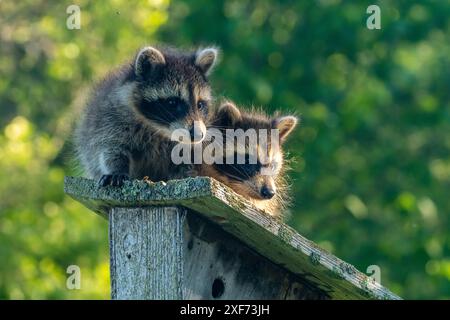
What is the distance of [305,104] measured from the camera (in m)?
16.9

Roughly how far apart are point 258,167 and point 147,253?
2030 millimetres

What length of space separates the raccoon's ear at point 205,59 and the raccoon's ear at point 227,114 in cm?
64

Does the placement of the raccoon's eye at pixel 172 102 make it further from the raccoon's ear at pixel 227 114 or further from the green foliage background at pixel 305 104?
the green foliage background at pixel 305 104

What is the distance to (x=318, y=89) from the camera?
17.3 metres

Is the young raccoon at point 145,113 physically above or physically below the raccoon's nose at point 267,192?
above

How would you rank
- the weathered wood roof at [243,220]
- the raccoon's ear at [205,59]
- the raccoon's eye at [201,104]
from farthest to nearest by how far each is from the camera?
1. the raccoon's ear at [205,59]
2. the raccoon's eye at [201,104]
3. the weathered wood roof at [243,220]

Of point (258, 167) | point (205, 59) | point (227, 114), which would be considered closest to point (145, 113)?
point (227, 114)

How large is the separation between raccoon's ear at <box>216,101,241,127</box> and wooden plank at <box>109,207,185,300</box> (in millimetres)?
1934

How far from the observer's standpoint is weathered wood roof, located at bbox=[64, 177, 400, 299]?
5.43m

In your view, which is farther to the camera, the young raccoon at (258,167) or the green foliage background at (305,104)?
the green foliage background at (305,104)

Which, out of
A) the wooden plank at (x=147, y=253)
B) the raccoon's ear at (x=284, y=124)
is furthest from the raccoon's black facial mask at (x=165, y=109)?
the wooden plank at (x=147, y=253)

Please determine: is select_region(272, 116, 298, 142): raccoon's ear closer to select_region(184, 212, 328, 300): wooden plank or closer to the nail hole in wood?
select_region(184, 212, 328, 300): wooden plank

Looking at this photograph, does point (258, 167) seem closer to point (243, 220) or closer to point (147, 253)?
point (243, 220)

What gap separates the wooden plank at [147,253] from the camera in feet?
18.5
